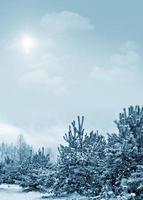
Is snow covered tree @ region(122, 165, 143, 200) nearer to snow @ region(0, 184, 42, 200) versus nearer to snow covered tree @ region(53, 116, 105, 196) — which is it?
snow covered tree @ region(53, 116, 105, 196)

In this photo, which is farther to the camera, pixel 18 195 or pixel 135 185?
pixel 18 195

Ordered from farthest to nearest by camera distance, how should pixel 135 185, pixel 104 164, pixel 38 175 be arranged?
pixel 38 175, pixel 104 164, pixel 135 185

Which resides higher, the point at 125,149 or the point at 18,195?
the point at 125,149

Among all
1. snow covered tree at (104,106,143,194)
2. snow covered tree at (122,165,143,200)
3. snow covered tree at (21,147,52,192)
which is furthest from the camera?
snow covered tree at (21,147,52,192)

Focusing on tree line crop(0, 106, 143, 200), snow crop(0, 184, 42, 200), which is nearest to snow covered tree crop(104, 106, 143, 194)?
tree line crop(0, 106, 143, 200)

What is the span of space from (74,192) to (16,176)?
56.4 feet

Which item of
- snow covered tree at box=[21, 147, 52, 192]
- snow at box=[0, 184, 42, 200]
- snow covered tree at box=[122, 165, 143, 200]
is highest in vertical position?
snow covered tree at box=[21, 147, 52, 192]

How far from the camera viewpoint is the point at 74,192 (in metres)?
20.2

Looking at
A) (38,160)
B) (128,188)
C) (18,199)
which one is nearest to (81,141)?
(18,199)

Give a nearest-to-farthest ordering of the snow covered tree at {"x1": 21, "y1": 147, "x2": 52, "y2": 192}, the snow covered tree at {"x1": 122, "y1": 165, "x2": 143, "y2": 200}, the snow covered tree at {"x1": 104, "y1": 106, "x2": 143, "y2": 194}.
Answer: the snow covered tree at {"x1": 122, "y1": 165, "x2": 143, "y2": 200} → the snow covered tree at {"x1": 104, "y1": 106, "x2": 143, "y2": 194} → the snow covered tree at {"x1": 21, "y1": 147, "x2": 52, "y2": 192}

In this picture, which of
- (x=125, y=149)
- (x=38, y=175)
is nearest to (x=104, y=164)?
(x=125, y=149)

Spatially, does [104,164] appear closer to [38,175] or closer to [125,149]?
[125,149]

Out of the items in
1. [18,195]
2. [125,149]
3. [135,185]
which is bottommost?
[135,185]

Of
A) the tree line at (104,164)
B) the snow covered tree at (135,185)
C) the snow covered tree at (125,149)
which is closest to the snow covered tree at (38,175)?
the tree line at (104,164)
